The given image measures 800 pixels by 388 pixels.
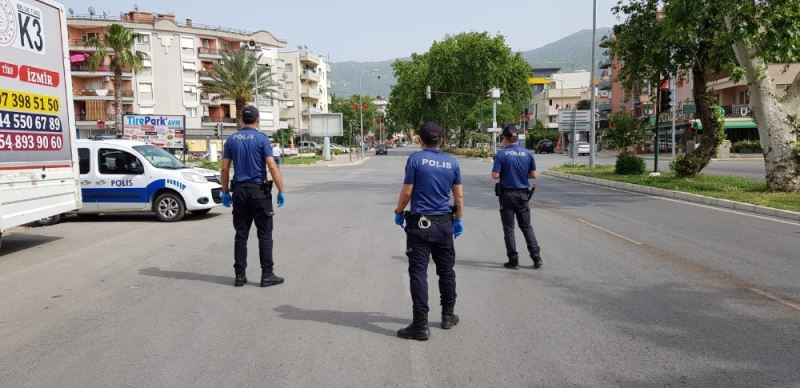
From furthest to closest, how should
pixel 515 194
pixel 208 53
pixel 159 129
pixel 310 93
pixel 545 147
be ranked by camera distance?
pixel 310 93 → pixel 208 53 → pixel 545 147 → pixel 159 129 → pixel 515 194

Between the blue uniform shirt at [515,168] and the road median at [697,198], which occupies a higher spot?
the blue uniform shirt at [515,168]

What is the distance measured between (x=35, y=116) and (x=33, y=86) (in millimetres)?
427

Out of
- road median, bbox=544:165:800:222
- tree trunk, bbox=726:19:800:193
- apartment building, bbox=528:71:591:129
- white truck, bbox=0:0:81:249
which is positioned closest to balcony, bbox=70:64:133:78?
road median, bbox=544:165:800:222

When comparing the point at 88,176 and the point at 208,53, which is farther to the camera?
the point at 208,53

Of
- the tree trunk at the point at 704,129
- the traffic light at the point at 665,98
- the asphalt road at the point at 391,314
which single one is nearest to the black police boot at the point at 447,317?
the asphalt road at the point at 391,314

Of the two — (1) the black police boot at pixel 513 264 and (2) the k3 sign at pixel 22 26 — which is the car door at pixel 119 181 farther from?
(1) the black police boot at pixel 513 264

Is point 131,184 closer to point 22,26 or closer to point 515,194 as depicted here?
point 22,26

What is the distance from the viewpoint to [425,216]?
4.77 meters

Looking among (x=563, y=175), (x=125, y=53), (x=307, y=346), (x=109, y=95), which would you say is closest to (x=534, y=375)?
(x=307, y=346)

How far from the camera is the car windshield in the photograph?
12438 mm

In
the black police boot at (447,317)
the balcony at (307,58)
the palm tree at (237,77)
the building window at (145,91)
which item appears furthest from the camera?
the balcony at (307,58)

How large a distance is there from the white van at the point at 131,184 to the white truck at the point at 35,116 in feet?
7.02

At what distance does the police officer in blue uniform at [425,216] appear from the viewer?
187 inches

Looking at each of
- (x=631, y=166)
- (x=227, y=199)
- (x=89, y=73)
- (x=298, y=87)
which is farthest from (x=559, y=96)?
(x=227, y=199)
